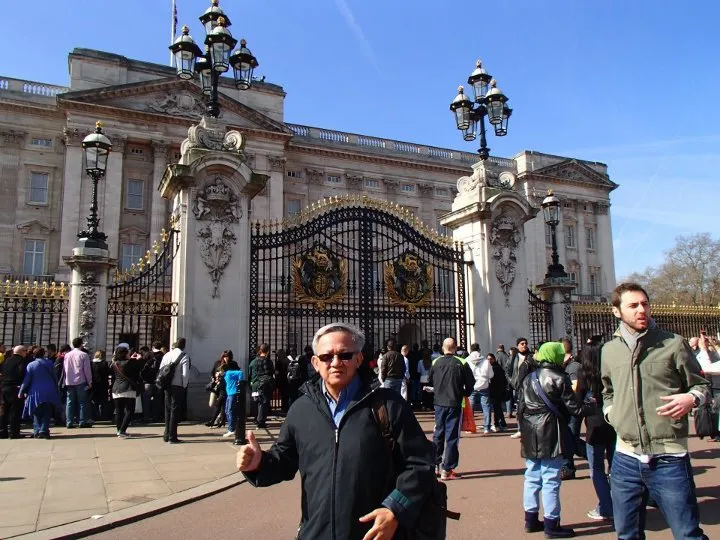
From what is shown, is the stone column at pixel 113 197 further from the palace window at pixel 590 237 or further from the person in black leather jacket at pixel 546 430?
the palace window at pixel 590 237

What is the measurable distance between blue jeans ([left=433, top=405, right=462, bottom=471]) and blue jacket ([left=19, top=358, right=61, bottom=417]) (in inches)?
276

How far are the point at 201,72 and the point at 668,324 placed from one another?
1562 cm

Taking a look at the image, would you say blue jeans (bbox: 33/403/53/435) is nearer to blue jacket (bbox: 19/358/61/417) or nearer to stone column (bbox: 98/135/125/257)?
blue jacket (bbox: 19/358/61/417)

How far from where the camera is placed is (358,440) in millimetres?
2787

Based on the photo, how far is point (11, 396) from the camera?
1087cm

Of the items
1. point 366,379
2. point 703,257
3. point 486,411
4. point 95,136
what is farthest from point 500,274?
point 703,257

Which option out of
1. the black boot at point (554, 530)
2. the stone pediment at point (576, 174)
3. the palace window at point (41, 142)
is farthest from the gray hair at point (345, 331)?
the stone pediment at point (576, 174)

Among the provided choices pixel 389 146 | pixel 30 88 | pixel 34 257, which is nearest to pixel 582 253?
pixel 389 146

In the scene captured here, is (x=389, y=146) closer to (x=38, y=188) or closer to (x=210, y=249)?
(x=38, y=188)

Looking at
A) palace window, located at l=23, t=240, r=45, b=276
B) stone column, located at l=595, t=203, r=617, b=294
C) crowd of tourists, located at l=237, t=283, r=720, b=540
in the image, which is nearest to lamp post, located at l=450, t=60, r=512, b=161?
crowd of tourists, located at l=237, t=283, r=720, b=540

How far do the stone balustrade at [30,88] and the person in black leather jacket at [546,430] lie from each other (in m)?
39.3

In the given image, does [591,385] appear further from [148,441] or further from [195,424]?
[195,424]

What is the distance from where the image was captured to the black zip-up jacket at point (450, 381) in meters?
7.98

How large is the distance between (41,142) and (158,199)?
7.82m
